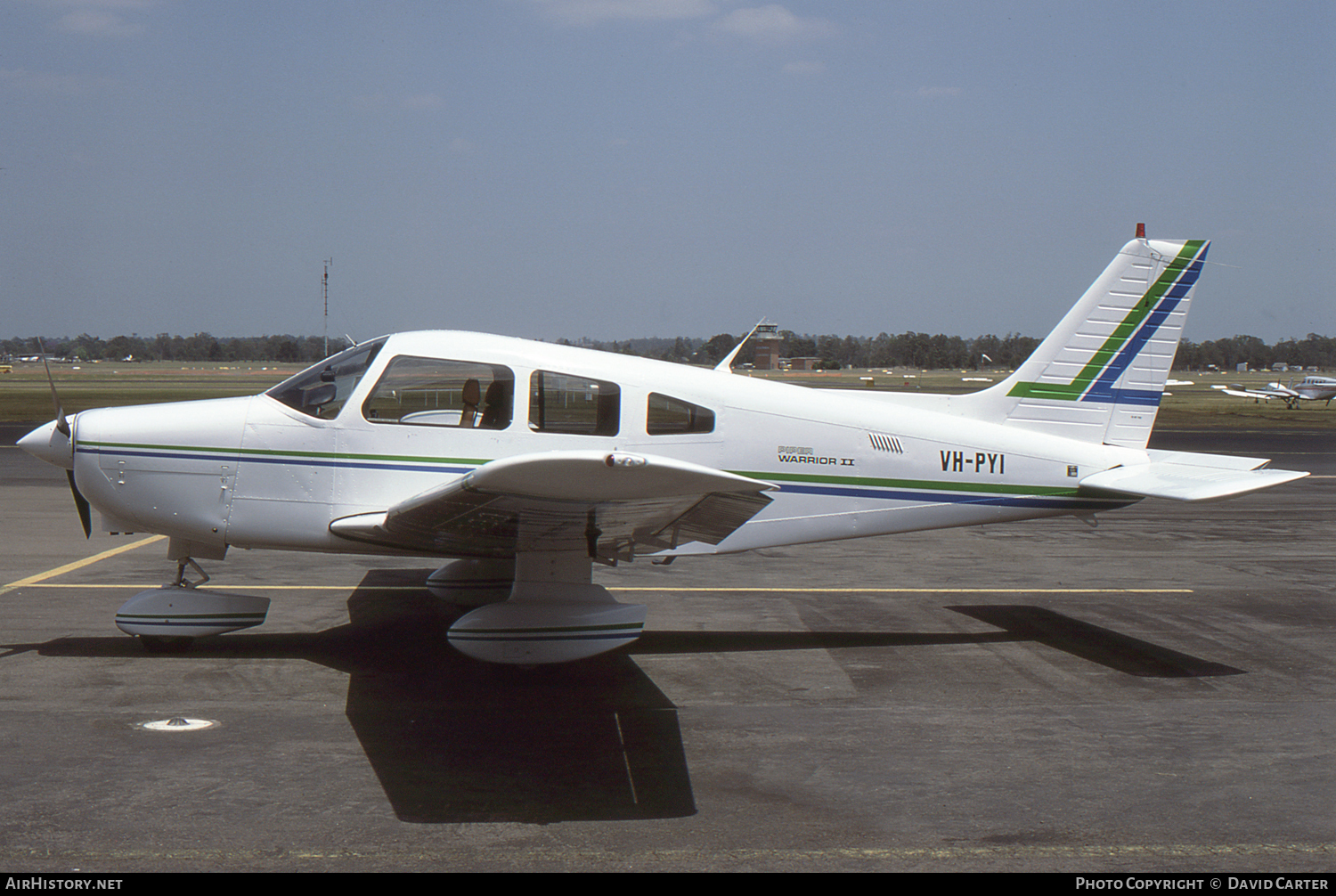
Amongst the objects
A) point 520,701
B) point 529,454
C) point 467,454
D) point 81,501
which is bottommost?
point 520,701

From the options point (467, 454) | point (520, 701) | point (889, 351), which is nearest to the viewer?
point (520, 701)

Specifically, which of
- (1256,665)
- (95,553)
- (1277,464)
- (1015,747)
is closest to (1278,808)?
(1015,747)

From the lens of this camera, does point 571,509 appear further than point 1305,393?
No

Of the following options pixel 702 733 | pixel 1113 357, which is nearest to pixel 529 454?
pixel 702 733

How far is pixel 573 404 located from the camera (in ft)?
23.4

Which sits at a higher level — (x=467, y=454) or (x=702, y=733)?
(x=467, y=454)

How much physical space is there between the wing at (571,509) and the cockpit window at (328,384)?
2.67 feet

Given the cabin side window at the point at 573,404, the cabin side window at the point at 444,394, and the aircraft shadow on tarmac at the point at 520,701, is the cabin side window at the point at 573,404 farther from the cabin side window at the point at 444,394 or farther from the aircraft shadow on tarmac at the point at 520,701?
the aircraft shadow on tarmac at the point at 520,701

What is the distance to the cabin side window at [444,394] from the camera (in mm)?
7121

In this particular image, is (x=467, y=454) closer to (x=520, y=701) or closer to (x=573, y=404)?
(x=573, y=404)

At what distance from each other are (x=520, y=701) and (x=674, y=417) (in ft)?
7.27

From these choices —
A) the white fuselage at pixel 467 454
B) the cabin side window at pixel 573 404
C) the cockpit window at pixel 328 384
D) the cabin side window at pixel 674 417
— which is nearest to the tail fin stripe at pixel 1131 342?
the white fuselage at pixel 467 454

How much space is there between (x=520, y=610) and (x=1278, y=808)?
169 inches

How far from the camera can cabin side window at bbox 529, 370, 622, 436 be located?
23.4 ft
